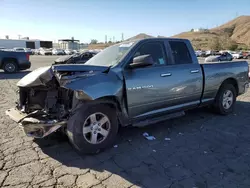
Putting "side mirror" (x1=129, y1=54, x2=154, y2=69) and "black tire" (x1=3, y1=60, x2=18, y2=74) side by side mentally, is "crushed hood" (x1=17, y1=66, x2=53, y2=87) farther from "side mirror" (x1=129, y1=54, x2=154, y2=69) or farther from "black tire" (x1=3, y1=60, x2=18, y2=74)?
"black tire" (x1=3, y1=60, x2=18, y2=74)

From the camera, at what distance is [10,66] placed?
13.6m

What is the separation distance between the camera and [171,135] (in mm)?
4438

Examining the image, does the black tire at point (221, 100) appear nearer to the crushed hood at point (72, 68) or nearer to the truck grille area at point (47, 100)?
the crushed hood at point (72, 68)

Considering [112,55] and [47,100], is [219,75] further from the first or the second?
[47,100]

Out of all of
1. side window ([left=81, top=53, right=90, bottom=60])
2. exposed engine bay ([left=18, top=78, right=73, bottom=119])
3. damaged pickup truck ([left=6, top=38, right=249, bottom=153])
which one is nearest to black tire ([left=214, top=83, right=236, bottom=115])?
damaged pickup truck ([left=6, top=38, right=249, bottom=153])

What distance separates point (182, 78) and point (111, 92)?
1703 millimetres

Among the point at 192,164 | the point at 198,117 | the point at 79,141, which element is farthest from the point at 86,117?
the point at 198,117

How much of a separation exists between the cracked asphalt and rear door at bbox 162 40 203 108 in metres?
0.62

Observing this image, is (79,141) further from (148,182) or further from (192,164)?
(192,164)

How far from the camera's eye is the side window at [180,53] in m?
4.64

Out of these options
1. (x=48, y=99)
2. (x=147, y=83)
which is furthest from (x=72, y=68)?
(x=147, y=83)

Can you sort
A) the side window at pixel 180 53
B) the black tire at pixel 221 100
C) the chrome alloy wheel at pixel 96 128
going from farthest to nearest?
the black tire at pixel 221 100 < the side window at pixel 180 53 < the chrome alloy wheel at pixel 96 128

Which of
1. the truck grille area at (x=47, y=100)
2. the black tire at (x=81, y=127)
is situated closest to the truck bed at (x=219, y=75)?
the black tire at (x=81, y=127)

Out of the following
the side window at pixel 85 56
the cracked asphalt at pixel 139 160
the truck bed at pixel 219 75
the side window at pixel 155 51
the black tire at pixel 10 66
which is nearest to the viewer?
the cracked asphalt at pixel 139 160
